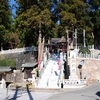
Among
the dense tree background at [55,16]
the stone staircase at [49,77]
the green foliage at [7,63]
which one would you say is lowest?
the stone staircase at [49,77]

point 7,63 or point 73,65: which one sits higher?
point 7,63

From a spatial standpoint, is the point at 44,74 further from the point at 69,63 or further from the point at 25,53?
the point at 25,53

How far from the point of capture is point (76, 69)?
25984 millimetres

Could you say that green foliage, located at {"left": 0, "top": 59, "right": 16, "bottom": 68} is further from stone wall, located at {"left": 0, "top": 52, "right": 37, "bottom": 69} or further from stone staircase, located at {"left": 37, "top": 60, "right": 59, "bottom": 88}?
stone staircase, located at {"left": 37, "top": 60, "right": 59, "bottom": 88}

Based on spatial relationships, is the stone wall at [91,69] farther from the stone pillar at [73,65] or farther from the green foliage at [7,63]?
the green foliage at [7,63]

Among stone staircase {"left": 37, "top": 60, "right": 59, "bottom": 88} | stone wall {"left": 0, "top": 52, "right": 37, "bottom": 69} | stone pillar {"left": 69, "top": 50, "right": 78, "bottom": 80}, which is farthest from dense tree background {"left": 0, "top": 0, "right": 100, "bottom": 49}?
stone staircase {"left": 37, "top": 60, "right": 59, "bottom": 88}

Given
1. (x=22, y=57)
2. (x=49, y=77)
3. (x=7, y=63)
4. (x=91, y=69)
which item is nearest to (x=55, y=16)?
(x=22, y=57)

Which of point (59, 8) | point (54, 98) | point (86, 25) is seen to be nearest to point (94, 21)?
point (86, 25)

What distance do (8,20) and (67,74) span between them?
65.5ft

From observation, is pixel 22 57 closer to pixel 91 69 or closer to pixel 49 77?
pixel 91 69

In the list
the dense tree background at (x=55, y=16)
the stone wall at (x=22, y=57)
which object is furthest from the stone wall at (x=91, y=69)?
the stone wall at (x=22, y=57)

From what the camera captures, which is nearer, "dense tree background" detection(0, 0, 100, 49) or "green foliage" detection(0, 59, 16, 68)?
"dense tree background" detection(0, 0, 100, 49)

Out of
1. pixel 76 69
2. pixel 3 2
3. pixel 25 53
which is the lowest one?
pixel 76 69

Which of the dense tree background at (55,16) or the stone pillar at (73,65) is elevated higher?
the dense tree background at (55,16)
